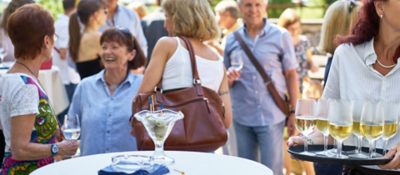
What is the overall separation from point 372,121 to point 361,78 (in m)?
0.42

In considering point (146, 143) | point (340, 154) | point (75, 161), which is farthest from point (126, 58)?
point (340, 154)

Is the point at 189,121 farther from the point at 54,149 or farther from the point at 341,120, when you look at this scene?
the point at 341,120

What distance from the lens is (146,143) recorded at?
4031 millimetres

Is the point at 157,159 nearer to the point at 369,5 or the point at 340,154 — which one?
the point at 340,154

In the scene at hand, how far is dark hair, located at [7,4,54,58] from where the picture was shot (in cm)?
363

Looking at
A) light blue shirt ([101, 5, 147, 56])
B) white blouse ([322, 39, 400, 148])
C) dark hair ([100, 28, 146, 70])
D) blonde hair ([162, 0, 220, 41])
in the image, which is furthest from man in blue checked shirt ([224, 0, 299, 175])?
white blouse ([322, 39, 400, 148])

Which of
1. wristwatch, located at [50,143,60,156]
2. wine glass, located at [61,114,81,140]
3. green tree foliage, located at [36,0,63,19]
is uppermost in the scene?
green tree foliage, located at [36,0,63,19]

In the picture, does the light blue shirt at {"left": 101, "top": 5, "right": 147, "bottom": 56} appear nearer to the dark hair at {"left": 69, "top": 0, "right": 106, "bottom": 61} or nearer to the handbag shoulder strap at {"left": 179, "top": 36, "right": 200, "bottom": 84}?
the dark hair at {"left": 69, "top": 0, "right": 106, "bottom": 61}

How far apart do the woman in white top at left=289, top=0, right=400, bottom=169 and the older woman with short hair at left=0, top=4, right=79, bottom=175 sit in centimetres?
118

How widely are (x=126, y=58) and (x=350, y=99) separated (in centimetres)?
186

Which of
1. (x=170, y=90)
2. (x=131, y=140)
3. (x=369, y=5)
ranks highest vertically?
(x=369, y=5)

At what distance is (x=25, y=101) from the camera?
350cm

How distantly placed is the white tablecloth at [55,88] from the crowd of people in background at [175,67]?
0.64ft

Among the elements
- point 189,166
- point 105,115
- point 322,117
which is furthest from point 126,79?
point 322,117
